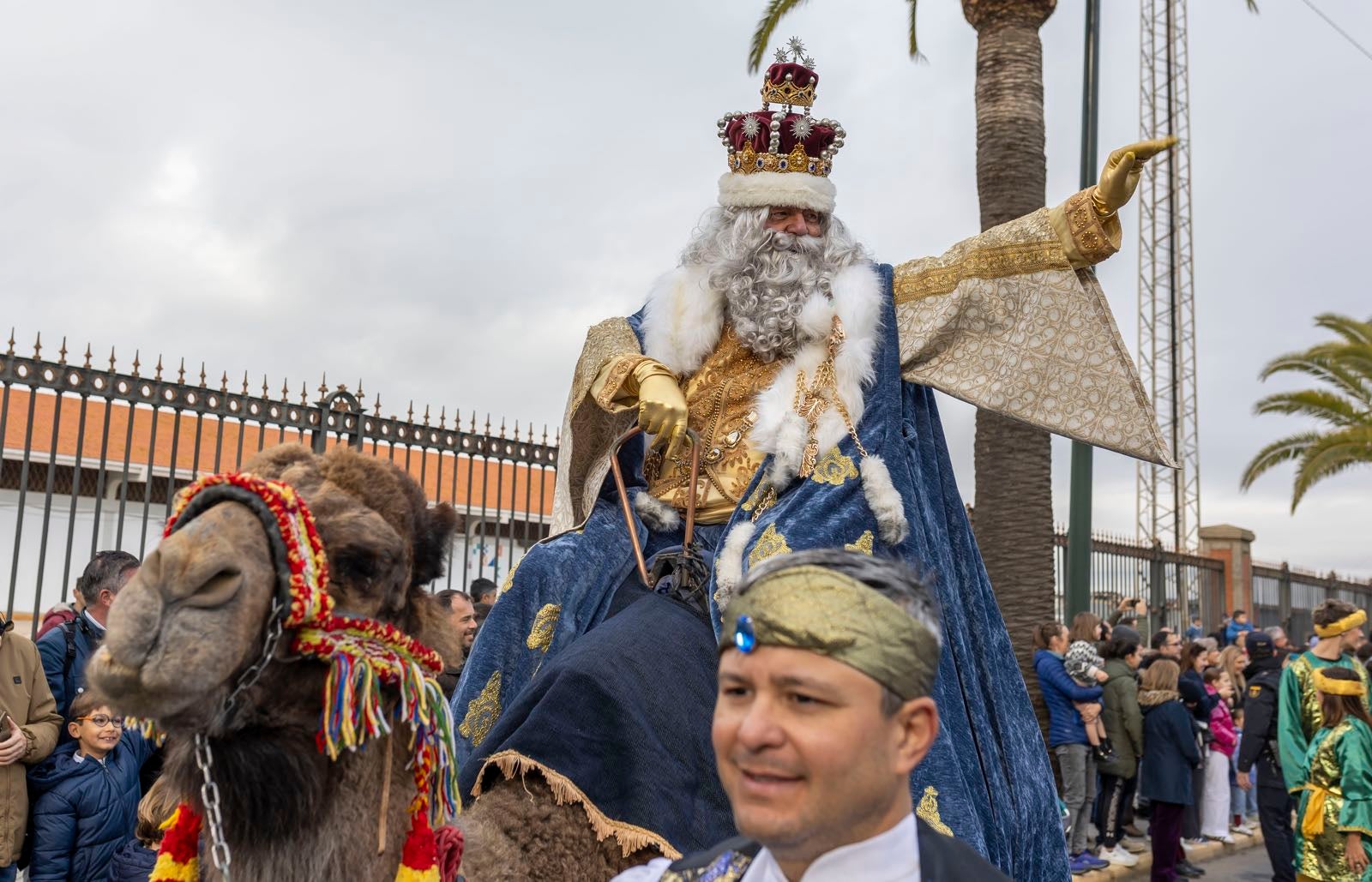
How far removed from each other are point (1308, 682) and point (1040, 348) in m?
4.97

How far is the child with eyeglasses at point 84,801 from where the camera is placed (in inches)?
217

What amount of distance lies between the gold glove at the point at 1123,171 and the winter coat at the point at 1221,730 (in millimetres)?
9786

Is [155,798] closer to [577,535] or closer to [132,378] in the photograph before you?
[577,535]

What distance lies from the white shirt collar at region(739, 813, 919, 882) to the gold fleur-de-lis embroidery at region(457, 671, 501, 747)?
2.11 meters

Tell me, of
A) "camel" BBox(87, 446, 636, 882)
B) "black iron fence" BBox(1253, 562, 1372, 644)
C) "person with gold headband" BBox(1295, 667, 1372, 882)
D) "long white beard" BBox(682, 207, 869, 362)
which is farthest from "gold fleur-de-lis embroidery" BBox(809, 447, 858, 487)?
"black iron fence" BBox(1253, 562, 1372, 644)

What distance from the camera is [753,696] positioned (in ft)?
5.83

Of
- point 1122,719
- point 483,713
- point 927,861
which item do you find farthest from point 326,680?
point 1122,719

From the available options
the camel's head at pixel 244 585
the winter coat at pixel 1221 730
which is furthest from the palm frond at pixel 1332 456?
the camel's head at pixel 244 585

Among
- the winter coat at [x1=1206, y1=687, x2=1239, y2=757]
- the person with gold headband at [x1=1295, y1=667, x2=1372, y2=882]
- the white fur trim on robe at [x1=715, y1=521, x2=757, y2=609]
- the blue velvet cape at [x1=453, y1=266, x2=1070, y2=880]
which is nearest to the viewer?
the blue velvet cape at [x1=453, y1=266, x2=1070, y2=880]

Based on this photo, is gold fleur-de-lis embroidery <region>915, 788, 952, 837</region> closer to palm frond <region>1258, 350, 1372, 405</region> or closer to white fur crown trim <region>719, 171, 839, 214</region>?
white fur crown trim <region>719, 171, 839, 214</region>

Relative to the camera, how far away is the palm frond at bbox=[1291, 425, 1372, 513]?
2281cm

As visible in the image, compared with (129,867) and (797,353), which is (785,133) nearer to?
(797,353)

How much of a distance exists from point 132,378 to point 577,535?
5871 mm

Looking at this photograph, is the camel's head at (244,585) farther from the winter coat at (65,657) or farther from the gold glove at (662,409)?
the winter coat at (65,657)
